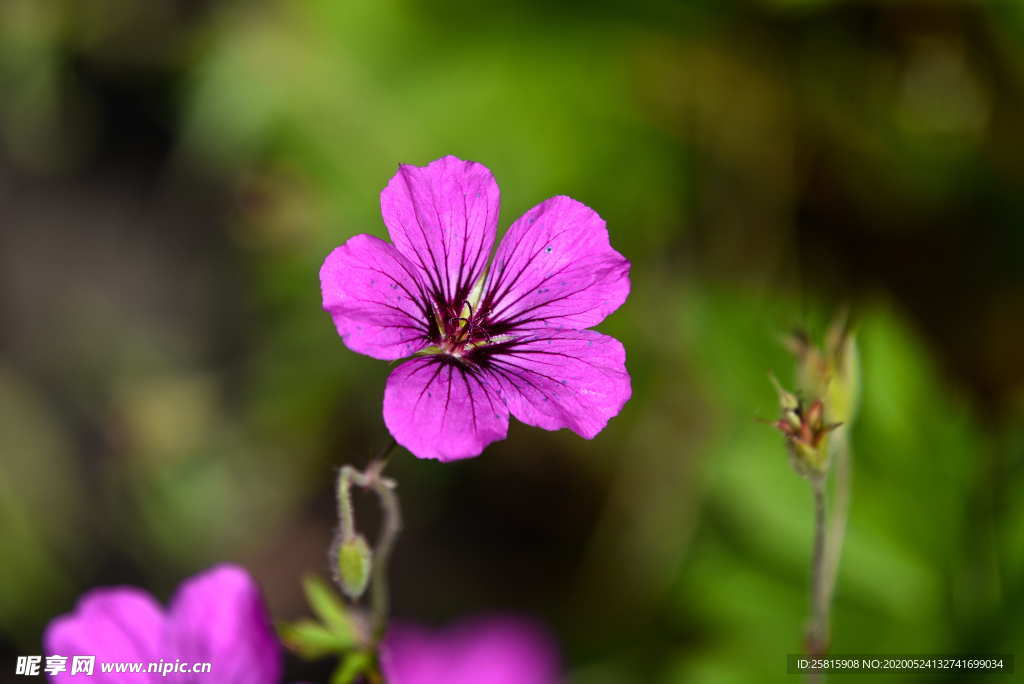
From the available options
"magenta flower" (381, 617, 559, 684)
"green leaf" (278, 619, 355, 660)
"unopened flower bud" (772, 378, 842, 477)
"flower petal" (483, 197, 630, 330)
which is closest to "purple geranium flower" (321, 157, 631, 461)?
"flower petal" (483, 197, 630, 330)

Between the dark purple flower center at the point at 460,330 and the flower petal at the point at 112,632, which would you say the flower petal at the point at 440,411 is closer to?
the dark purple flower center at the point at 460,330

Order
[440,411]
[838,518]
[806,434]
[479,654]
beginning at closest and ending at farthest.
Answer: [440,411] → [806,434] → [838,518] → [479,654]

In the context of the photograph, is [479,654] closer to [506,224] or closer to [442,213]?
[506,224]

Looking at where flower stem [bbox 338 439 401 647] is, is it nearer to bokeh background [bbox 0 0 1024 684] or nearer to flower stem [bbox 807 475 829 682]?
flower stem [bbox 807 475 829 682]

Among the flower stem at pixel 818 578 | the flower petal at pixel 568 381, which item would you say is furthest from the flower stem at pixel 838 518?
the flower petal at pixel 568 381

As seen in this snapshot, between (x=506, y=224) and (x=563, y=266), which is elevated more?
(x=506, y=224)

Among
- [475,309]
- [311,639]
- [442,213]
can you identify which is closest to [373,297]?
[442,213]

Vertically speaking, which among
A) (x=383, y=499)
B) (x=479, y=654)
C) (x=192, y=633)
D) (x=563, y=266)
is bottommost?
(x=479, y=654)
